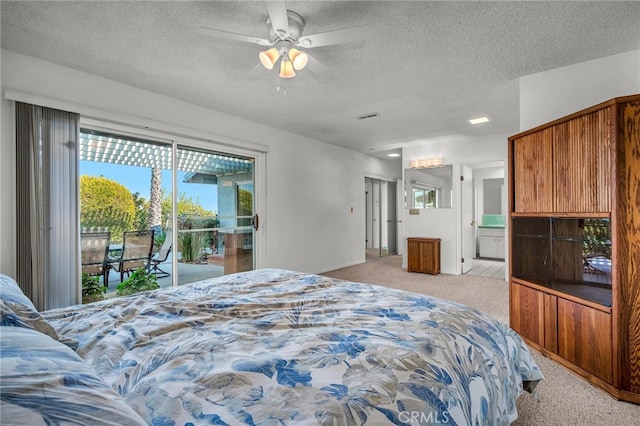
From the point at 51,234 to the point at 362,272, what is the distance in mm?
4577

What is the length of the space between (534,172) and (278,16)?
241cm

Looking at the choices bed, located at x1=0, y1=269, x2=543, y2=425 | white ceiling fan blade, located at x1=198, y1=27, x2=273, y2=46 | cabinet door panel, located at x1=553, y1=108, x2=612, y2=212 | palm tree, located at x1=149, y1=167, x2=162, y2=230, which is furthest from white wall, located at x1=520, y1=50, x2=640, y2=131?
palm tree, located at x1=149, y1=167, x2=162, y2=230

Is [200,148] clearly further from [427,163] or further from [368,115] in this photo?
[427,163]

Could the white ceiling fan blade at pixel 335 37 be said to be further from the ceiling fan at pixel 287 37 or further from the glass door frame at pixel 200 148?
the glass door frame at pixel 200 148

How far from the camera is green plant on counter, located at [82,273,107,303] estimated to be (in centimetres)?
305

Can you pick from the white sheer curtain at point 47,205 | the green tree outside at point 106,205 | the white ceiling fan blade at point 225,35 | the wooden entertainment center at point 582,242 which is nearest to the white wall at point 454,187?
the wooden entertainment center at point 582,242

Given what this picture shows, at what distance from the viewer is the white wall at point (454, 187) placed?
5.42m

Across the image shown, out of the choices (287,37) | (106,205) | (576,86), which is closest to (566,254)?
(576,86)

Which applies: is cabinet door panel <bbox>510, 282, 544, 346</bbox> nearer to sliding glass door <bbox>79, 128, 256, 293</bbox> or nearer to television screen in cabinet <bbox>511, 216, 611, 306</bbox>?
television screen in cabinet <bbox>511, 216, 611, 306</bbox>

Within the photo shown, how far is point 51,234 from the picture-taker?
267 centimetres

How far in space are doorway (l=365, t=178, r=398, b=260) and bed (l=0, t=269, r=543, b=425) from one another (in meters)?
6.41

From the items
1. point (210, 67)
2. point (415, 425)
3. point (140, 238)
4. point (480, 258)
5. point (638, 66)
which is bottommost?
point (480, 258)

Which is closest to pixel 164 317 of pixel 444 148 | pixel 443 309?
pixel 443 309

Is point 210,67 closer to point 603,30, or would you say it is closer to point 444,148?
point 603,30
